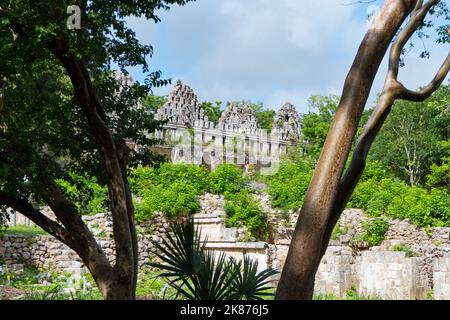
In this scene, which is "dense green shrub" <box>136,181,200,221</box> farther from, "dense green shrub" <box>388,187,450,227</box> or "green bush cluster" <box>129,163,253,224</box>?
"dense green shrub" <box>388,187,450,227</box>

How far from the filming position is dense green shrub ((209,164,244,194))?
19578mm

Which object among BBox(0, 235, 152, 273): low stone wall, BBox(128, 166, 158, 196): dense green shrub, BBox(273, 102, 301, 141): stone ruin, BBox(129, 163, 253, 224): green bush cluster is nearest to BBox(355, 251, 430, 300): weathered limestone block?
BBox(129, 163, 253, 224): green bush cluster

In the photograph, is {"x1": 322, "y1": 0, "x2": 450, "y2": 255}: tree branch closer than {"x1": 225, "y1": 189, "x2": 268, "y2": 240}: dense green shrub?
Yes

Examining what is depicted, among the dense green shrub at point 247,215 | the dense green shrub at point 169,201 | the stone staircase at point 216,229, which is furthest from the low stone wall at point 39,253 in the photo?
the dense green shrub at point 247,215

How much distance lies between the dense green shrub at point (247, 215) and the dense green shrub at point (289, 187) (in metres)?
1.23

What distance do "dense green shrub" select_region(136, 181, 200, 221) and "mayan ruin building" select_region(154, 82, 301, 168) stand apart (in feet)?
12.8

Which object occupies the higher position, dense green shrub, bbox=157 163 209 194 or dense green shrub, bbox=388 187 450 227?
dense green shrub, bbox=157 163 209 194

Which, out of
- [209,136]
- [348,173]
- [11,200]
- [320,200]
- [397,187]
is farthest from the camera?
[209,136]

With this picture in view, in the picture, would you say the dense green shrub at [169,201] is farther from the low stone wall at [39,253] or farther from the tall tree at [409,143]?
the tall tree at [409,143]
